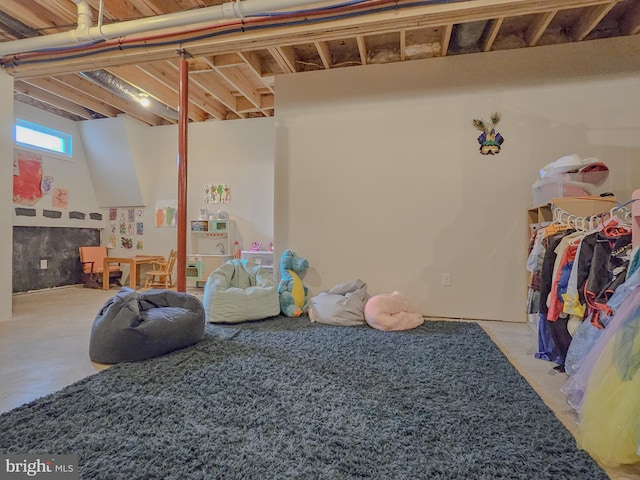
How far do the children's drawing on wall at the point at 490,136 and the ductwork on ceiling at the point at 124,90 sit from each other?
4.30 metres

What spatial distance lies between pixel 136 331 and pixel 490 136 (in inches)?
140

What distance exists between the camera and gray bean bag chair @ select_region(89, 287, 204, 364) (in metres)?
2.12

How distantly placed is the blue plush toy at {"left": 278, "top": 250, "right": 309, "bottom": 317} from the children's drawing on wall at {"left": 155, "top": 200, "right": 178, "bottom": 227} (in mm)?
3111

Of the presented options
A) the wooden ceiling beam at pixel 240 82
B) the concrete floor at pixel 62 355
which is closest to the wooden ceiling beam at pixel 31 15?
the wooden ceiling beam at pixel 240 82

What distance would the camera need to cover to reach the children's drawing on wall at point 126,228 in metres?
6.05

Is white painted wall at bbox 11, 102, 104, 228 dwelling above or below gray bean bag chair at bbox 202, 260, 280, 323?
above

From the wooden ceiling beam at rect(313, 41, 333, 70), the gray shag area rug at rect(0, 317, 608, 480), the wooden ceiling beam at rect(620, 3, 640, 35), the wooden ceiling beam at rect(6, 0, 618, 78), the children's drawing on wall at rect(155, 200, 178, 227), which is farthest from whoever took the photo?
the children's drawing on wall at rect(155, 200, 178, 227)

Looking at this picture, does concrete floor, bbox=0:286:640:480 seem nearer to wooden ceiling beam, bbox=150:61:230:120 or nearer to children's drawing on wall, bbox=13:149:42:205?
children's drawing on wall, bbox=13:149:42:205

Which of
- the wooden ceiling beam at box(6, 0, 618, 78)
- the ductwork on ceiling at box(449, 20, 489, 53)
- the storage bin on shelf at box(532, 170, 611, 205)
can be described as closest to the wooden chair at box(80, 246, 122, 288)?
the wooden ceiling beam at box(6, 0, 618, 78)

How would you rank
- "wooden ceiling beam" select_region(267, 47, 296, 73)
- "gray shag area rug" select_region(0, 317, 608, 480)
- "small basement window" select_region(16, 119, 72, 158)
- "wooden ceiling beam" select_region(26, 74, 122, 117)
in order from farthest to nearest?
"small basement window" select_region(16, 119, 72, 158) < "wooden ceiling beam" select_region(26, 74, 122, 117) < "wooden ceiling beam" select_region(267, 47, 296, 73) < "gray shag area rug" select_region(0, 317, 608, 480)

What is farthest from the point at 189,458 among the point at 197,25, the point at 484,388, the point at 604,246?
the point at 197,25

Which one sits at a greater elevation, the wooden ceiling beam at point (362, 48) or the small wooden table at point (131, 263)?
the wooden ceiling beam at point (362, 48)

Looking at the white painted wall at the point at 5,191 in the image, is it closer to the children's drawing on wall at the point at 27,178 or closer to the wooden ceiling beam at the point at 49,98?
the wooden ceiling beam at the point at 49,98

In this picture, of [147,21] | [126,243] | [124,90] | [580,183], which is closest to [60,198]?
[126,243]
